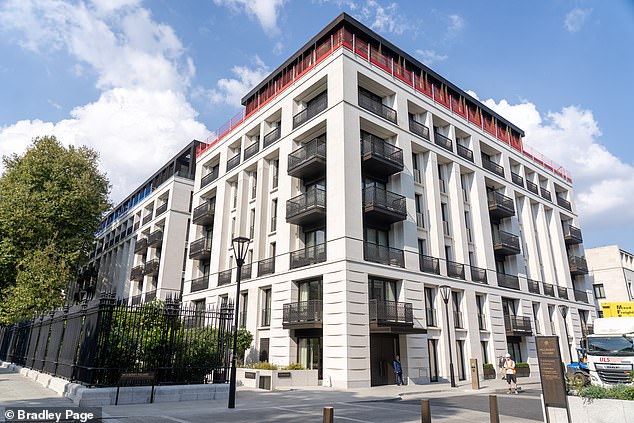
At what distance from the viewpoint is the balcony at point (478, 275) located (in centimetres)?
2923

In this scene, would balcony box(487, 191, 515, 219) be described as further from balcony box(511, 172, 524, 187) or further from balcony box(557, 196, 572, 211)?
balcony box(557, 196, 572, 211)

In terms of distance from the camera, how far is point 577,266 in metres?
41.7

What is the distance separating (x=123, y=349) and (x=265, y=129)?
21.4m

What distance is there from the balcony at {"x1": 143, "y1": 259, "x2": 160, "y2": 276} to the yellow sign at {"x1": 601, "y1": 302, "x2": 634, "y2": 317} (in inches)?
1496

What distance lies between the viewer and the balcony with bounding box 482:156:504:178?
3522 cm

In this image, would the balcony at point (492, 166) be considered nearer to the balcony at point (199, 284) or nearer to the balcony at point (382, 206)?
the balcony at point (382, 206)

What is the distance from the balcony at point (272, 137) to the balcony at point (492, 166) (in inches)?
697

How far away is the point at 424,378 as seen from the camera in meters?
23.1

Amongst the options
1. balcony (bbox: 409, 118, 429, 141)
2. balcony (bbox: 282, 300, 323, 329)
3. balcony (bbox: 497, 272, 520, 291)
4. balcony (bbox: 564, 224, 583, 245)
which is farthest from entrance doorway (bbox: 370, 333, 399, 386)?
balcony (bbox: 564, 224, 583, 245)

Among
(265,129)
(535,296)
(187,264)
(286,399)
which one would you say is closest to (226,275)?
(187,264)

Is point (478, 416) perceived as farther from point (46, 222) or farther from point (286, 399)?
point (46, 222)

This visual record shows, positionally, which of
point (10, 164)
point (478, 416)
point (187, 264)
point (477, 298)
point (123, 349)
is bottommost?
point (478, 416)

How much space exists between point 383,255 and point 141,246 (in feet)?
99.6

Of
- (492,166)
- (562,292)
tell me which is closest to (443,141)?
(492,166)
